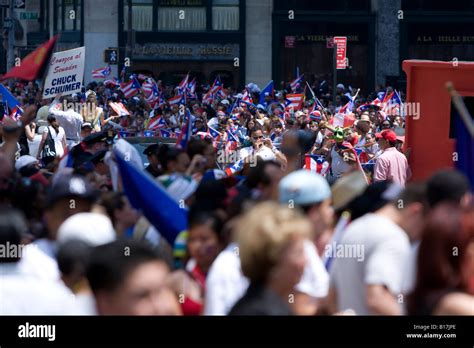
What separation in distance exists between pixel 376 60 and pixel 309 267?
42.4 metres

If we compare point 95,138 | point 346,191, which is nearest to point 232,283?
point 346,191

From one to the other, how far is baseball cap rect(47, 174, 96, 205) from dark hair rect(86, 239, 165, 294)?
2.56 meters

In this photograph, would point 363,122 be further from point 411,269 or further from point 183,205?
point 411,269

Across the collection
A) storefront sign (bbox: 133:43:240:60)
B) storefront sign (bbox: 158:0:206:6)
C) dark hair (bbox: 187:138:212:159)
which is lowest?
dark hair (bbox: 187:138:212:159)

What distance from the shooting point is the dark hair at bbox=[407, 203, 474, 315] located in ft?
16.9

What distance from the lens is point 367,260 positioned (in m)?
6.18

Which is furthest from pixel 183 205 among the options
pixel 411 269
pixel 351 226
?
pixel 411 269

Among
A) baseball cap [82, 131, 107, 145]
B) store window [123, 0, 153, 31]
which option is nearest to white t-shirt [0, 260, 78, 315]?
baseball cap [82, 131, 107, 145]

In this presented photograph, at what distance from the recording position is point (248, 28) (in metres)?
47.8

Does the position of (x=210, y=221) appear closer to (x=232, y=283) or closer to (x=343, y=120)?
(x=232, y=283)

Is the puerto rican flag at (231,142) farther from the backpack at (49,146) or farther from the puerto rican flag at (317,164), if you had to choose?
the backpack at (49,146)

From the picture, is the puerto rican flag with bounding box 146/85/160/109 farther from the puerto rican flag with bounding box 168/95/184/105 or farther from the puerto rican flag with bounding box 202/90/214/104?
the puerto rican flag with bounding box 202/90/214/104

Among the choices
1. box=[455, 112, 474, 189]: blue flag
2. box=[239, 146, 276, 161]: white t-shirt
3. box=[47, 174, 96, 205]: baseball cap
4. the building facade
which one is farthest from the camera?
the building facade

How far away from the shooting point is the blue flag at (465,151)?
9.64 meters
